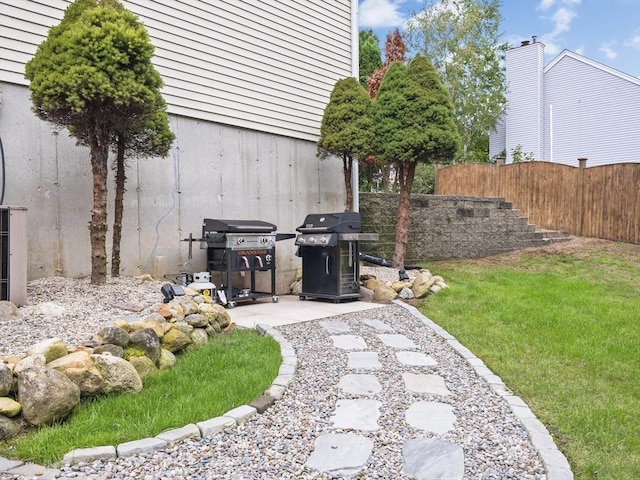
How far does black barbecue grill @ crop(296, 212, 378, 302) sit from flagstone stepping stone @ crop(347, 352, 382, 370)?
82.3 inches

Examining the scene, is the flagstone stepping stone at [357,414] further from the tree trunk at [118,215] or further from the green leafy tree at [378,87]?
the green leafy tree at [378,87]

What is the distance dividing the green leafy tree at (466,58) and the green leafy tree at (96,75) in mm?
15773

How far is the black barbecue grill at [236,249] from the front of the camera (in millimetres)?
5629

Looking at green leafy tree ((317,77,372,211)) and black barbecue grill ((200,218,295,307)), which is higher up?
green leafy tree ((317,77,372,211))

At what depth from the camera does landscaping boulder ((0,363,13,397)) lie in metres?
2.38

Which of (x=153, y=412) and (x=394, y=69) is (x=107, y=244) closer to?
(x=153, y=412)

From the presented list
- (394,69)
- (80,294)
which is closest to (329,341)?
(80,294)

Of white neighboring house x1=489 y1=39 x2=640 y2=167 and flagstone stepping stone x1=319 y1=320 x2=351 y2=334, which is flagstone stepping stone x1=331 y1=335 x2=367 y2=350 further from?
white neighboring house x1=489 y1=39 x2=640 y2=167

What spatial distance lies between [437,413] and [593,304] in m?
4.03

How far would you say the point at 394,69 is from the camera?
23.6ft

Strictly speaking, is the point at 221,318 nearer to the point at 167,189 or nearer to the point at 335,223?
the point at 335,223

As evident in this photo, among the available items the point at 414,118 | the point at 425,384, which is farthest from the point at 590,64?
the point at 425,384

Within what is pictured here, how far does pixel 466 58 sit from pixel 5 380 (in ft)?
61.1

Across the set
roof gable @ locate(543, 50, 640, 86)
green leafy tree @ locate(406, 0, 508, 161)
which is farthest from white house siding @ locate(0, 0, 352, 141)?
green leafy tree @ locate(406, 0, 508, 161)
